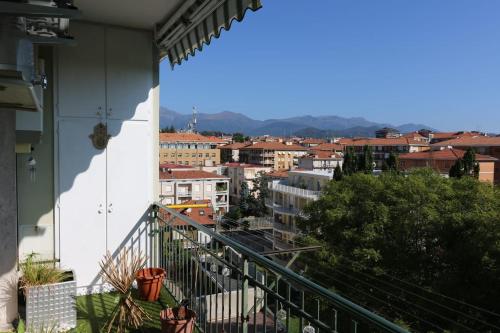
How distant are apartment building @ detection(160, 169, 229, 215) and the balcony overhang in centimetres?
4728

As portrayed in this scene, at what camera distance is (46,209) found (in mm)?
3750

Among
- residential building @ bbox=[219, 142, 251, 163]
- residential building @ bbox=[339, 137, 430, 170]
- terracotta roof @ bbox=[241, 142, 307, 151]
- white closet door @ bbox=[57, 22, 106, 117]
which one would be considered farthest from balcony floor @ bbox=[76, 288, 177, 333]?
residential building @ bbox=[219, 142, 251, 163]

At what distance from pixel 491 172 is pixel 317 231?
42374 millimetres

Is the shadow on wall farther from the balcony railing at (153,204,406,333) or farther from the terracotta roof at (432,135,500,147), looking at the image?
the terracotta roof at (432,135,500,147)

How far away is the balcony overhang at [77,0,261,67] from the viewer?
2.83m

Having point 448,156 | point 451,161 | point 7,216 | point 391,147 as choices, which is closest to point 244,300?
point 7,216

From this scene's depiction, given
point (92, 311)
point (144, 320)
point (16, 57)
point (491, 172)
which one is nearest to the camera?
point (16, 57)

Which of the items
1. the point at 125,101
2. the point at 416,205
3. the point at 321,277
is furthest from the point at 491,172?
the point at 125,101

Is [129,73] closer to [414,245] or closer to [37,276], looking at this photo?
[37,276]

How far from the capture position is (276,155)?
85.4m

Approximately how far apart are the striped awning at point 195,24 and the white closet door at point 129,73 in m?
0.23

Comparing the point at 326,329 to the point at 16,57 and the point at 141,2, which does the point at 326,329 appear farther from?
the point at 141,2

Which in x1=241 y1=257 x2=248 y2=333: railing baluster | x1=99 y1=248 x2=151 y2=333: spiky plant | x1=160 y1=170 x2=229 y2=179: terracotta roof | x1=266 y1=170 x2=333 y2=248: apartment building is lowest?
x1=266 y1=170 x2=333 y2=248: apartment building

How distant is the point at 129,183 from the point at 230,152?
92153mm
